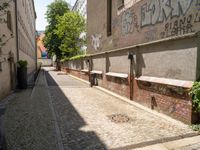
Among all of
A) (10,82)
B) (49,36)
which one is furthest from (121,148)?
(49,36)

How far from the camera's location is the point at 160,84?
720cm

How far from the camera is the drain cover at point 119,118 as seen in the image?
256 inches

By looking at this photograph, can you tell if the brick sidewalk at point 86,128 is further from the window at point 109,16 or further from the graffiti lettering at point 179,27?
the window at point 109,16

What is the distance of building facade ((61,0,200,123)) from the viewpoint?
6039 mm

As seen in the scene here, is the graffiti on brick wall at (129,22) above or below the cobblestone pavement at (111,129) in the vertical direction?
above

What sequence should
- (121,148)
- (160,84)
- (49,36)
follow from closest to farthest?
(121,148) → (160,84) → (49,36)

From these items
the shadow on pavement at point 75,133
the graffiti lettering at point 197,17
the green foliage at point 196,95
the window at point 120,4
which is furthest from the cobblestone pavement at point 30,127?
the window at point 120,4

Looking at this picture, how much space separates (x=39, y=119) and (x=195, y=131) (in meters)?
4.63

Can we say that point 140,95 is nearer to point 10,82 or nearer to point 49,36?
point 10,82

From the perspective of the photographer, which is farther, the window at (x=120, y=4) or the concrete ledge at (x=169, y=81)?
the window at (x=120, y=4)

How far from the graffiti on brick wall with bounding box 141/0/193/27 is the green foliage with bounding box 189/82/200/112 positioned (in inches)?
117

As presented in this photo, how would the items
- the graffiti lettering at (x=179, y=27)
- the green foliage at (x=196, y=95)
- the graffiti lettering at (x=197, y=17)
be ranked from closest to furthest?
the green foliage at (x=196, y=95), the graffiti lettering at (x=197, y=17), the graffiti lettering at (x=179, y=27)

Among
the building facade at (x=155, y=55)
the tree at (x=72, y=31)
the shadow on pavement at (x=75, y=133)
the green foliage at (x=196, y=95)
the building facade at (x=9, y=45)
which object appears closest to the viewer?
the shadow on pavement at (x=75, y=133)

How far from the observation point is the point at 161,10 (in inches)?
336
